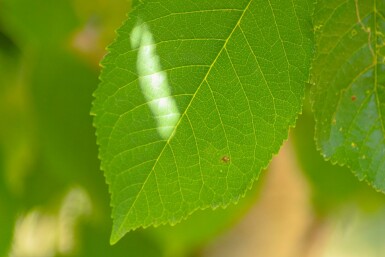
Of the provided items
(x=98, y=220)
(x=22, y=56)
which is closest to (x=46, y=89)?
(x=22, y=56)

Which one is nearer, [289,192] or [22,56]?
[22,56]

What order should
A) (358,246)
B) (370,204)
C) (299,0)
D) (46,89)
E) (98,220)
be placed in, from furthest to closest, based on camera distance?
(358,246), (370,204), (98,220), (46,89), (299,0)

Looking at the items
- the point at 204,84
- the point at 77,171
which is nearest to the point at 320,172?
the point at 77,171

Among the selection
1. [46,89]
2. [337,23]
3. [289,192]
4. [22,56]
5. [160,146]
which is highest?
[22,56]

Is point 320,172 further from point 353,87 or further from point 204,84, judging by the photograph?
point 204,84

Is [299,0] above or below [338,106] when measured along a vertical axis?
above

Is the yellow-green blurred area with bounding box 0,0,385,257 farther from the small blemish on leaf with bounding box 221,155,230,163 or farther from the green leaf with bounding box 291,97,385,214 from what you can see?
the small blemish on leaf with bounding box 221,155,230,163

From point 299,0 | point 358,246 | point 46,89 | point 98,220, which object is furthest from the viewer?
point 358,246

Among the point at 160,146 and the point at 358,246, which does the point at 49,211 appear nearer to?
the point at 160,146
